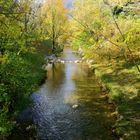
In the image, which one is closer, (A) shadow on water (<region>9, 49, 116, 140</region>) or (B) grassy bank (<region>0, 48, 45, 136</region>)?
(B) grassy bank (<region>0, 48, 45, 136</region>)

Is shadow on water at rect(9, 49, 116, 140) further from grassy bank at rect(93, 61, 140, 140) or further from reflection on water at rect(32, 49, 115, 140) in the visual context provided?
grassy bank at rect(93, 61, 140, 140)

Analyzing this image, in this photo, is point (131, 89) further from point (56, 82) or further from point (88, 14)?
point (88, 14)

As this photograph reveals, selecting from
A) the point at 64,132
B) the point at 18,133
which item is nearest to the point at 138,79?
the point at 64,132

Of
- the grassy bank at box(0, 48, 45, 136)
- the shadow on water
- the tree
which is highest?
the tree

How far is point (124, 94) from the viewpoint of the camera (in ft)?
103

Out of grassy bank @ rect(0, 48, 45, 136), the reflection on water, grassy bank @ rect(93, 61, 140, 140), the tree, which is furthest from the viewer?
the tree

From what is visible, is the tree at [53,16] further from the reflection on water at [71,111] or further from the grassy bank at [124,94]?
the reflection on water at [71,111]

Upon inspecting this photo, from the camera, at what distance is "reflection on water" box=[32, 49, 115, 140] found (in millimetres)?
23672

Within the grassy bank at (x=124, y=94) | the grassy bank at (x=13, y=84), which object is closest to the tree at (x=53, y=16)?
the grassy bank at (x=124, y=94)

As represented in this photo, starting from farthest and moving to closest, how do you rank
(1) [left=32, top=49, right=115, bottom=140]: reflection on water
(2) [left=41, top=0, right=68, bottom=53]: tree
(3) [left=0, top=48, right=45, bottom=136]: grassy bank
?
1. (2) [left=41, top=0, right=68, bottom=53]: tree
2. (1) [left=32, top=49, right=115, bottom=140]: reflection on water
3. (3) [left=0, top=48, right=45, bottom=136]: grassy bank

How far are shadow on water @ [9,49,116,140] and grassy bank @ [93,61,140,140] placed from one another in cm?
98

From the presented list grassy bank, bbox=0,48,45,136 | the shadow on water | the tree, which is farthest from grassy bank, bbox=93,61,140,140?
the tree

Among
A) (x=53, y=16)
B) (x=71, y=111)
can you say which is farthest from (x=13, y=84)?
(x=53, y=16)

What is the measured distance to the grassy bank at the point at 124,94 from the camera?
76.8 feet
